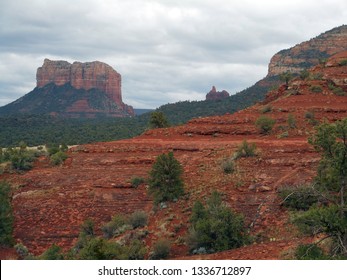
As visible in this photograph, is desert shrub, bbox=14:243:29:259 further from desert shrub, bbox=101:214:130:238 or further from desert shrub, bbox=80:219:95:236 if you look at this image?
desert shrub, bbox=101:214:130:238

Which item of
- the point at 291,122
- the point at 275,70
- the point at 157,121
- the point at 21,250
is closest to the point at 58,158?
the point at 157,121

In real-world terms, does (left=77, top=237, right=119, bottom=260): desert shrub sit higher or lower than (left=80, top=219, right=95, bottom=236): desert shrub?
higher

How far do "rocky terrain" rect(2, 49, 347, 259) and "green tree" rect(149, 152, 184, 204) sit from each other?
0.60 meters

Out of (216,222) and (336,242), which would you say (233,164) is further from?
(336,242)

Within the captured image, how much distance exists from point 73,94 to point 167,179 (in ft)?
511

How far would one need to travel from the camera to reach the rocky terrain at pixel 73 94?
16562 cm

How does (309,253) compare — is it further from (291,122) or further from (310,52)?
(310,52)

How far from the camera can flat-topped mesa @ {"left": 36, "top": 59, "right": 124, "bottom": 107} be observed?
616ft

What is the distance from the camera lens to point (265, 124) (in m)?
39.0

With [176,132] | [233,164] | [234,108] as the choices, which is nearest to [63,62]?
[234,108]

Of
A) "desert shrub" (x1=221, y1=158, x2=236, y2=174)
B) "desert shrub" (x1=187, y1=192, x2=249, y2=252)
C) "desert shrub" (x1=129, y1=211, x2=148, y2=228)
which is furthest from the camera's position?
"desert shrub" (x1=221, y1=158, x2=236, y2=174)

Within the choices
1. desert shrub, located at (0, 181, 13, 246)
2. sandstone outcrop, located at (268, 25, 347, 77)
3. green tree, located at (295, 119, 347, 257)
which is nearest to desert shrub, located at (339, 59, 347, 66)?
desert shrub, located at (0, 181, 13, 246)

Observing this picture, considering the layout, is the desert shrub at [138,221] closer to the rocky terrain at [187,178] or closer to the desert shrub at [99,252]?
the rocky terrain at [187,178]

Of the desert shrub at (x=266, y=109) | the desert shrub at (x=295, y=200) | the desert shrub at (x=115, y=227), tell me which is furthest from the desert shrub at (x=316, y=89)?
the desert shrub at (x=115, y=227)
